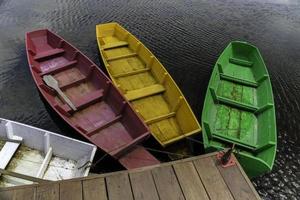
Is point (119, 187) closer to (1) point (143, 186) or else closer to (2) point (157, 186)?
(1) point (143, 186)

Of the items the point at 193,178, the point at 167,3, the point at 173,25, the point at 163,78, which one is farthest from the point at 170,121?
the point at 167,3

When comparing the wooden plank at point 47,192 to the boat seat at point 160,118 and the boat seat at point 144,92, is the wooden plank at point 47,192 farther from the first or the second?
the boat seat at point 144,92

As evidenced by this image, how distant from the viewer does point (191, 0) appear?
761 inches

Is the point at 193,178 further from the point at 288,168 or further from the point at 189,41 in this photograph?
the point at 189,41

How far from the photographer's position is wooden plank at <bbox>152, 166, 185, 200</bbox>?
580 centimetres

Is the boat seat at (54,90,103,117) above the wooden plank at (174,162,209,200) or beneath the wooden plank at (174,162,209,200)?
beneath

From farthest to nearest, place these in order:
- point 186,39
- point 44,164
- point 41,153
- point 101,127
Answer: point 186,39 → point 101,127 → point 41,153 → point 44,164

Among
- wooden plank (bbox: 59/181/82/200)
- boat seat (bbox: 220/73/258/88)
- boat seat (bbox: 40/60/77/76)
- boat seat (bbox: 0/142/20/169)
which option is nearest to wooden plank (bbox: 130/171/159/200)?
wooden plank (bbox: 59/181/82/200)

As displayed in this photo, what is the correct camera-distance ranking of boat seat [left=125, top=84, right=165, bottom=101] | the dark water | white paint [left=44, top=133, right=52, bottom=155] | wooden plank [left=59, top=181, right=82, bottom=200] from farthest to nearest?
the dark water, boat seat [left=125, top=84, right=165, bottom=101], white paint [left=44, top=133, right=52, bottom=155], wooden plank [left=59, top=181, right=82, bottom=200]

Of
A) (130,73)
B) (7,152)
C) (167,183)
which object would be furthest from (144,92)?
(167,183)

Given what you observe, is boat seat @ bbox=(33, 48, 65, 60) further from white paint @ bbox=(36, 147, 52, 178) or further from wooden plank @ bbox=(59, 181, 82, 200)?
wooden plank @ bbox=(59, 181, 82, 200)

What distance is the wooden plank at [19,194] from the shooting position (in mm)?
5469

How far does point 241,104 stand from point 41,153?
682 centimetres

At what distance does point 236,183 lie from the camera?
240 inches
